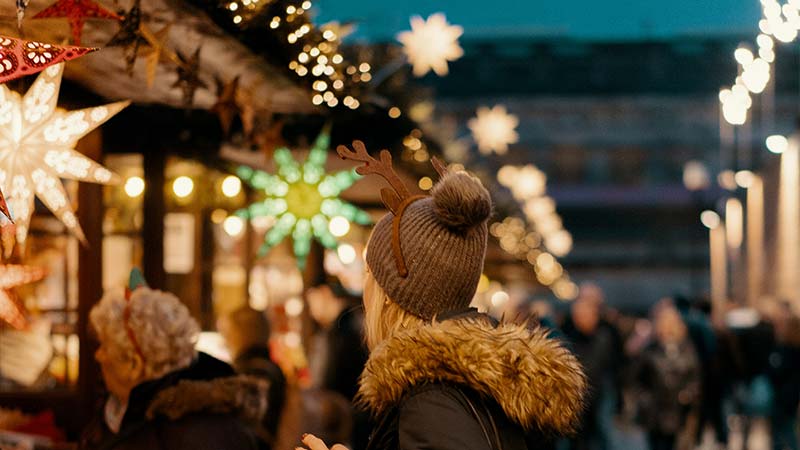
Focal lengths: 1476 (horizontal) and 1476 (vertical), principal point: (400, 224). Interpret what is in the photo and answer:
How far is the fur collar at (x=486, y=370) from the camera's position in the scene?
361 centimetres

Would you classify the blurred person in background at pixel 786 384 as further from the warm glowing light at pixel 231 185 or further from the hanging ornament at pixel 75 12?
the hanging ornament at pixel 75 12

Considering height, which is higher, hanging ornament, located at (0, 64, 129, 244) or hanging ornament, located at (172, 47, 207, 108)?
hanging ornament, located at (172, 47, 207, 108)

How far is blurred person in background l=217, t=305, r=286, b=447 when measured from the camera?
8.52 m

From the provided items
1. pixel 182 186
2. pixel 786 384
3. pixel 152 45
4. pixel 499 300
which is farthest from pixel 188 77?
pixel 499 300

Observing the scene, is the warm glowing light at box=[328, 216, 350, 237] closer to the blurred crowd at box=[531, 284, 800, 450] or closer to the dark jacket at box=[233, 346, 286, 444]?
the dark jacket at box=[233, 346, 286, 444]

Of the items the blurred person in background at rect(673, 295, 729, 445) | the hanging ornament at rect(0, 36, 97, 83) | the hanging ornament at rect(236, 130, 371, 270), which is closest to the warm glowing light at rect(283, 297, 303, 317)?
the blurred person in background at rect(673, 295, 729, 445)

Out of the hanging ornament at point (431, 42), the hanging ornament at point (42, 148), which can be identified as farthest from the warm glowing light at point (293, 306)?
the hanging ornament at point (42, 148)

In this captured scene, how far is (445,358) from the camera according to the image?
3631 mm

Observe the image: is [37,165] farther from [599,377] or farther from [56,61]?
[599,377]

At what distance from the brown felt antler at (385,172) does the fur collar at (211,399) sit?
167 centimetres

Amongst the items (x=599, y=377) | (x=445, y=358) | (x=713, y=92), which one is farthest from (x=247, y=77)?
(x=713, y=92)

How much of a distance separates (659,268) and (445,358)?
3070 inches

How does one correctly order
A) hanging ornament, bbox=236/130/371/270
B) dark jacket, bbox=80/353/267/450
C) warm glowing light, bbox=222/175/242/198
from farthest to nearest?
warm glowing light, bbox=222/175/242/198, hanging ornament, bbox=236/130/371/270, dark jacket, bbox=80/353/267/450

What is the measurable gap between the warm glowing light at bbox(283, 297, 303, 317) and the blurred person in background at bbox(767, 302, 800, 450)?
213 inches
